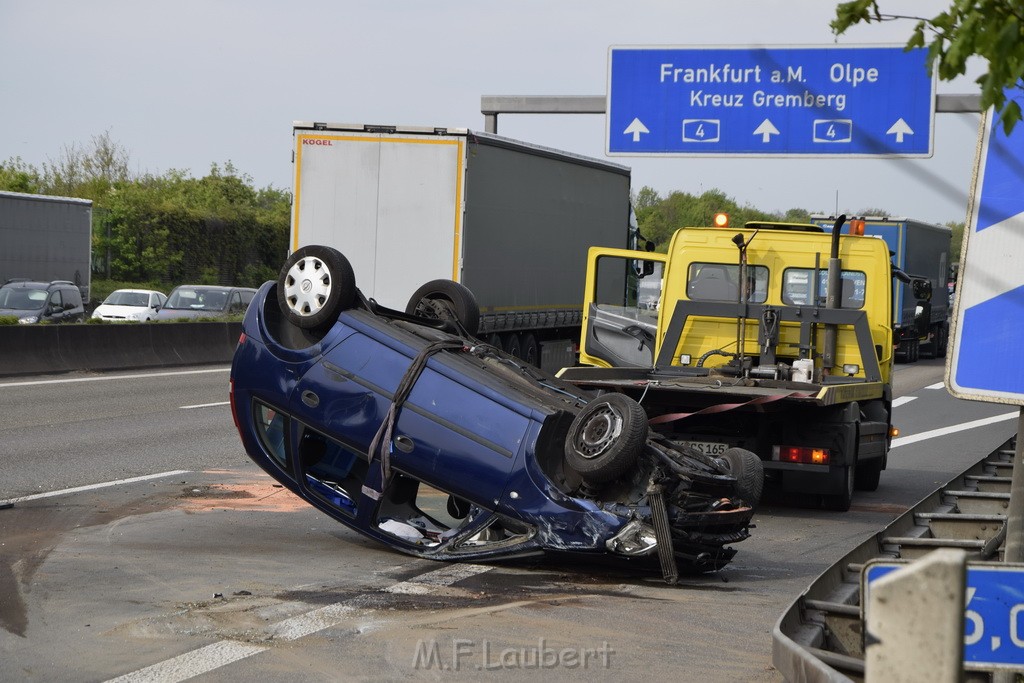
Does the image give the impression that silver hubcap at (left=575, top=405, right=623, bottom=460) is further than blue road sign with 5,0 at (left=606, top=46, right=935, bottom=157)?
No

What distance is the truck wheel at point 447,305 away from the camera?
946cm

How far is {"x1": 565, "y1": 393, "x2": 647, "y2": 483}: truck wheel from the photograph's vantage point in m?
7.50

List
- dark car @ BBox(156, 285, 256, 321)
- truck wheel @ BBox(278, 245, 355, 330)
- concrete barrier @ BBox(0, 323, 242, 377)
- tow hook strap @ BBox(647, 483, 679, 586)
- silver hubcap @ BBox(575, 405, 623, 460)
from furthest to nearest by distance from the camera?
dark car @ BBox(156, 285, 256, 321) < concrete barrier @ BBox(0, 323, 242, 377) < truck wheel @ BBox(278, 245, 355, 330) < silver hubcap @ BBox(575, 405, 623, 460) < tow hook strap @ BBox(647, 483, 679, 586)

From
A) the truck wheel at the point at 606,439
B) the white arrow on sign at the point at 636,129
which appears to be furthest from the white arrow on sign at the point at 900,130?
the truck wheel at the point at 606,439

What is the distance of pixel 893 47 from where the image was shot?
738 inches

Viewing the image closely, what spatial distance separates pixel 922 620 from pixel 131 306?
101ft

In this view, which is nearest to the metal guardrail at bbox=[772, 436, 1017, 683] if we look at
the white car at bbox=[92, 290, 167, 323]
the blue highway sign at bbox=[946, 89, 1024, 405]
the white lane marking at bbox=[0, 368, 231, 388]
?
A: the blue highway sign at bbox=[946, 89, 1024, 405]

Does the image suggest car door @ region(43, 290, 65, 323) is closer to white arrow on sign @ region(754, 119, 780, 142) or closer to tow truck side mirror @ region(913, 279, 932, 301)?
white arrow on sign @ region(754, 119, 780, 142)

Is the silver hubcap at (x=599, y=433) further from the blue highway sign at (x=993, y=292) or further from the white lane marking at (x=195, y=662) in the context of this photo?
the blue highway sign at (x=993, y=292)

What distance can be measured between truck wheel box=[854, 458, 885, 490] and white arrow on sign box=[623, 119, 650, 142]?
8.62 metres

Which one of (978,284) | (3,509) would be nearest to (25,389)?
(3,509)

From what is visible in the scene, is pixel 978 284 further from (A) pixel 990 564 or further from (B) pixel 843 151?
(B) pixel 843 151

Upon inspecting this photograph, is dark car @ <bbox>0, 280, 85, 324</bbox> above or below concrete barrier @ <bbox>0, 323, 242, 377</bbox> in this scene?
above

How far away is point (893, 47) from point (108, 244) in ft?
107
